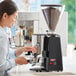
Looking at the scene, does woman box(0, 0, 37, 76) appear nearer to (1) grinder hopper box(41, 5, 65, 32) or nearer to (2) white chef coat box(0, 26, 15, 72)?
(2) white chef coat box(0, 26, 15, 72)

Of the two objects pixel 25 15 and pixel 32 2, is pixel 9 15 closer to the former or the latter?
pixel 25 15

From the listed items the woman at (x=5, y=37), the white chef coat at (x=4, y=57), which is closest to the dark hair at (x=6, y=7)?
the woman at (x=5, y=37)

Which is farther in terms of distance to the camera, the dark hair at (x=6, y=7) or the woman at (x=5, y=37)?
the dark hair at (x=6, y=7)

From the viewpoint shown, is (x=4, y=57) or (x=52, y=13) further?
(x=52, y=13)

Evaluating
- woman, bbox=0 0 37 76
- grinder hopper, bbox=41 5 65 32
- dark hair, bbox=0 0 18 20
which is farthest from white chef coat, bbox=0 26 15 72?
grinder hopper, bbox=41 5 65 32

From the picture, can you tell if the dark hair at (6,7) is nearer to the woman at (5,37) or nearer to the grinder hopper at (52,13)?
the woman at (5,37)

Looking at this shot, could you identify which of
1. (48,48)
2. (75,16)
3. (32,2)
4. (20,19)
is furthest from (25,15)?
(75,16)

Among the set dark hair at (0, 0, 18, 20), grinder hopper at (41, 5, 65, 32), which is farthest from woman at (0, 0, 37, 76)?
grinder hopper at (41, 5, 65, 32)

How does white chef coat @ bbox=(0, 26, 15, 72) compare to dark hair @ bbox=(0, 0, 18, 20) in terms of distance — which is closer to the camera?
white chef coat @ bbox=(0, 26, 15, 72)

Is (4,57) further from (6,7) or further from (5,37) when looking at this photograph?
(6,7)

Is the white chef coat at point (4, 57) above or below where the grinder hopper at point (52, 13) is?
below

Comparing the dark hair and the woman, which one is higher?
the dark hair

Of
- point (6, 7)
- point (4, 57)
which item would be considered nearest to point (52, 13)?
point (6, 7)

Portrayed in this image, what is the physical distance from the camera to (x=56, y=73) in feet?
5.92
